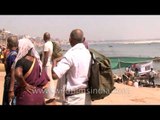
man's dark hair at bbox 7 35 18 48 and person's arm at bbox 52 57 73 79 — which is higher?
man's dark hair at bbox 7 35 18 48

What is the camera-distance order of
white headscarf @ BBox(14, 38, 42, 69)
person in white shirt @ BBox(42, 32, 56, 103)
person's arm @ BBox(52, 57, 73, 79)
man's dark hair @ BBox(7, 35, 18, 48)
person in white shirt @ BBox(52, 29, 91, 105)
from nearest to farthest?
person's arm @ BBox(52, 57, 73, 79), person in white shirt @ BBox(52, 29, 91, 105), white headscarf @ BBox(14, 38, 42, 69), man's dark hair @ BBox(7, 35, 18, 48), person in white shirt @ BBox(42, 32, 56, 103)

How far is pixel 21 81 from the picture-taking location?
4449 millimetres

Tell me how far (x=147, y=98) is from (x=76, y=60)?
5435 millimetres

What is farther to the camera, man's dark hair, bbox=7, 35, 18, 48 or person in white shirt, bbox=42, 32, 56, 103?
person in white shirt, bbox=42, 32, 56, 103

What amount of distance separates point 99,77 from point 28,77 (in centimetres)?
86

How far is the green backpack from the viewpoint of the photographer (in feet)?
14.2

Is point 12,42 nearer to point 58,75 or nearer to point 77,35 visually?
point 77,35

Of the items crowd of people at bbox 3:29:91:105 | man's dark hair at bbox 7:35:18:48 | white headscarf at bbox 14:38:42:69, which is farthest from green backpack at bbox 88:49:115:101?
man's dark hair at bbox 7:35:18:48

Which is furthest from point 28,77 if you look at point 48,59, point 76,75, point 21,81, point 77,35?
point 48,59

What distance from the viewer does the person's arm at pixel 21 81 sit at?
4.42 meters

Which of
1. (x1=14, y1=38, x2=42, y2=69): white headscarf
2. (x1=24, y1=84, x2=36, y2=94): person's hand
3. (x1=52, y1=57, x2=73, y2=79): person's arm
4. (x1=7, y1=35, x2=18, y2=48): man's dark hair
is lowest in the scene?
(x1=24, y1=84, x2=36, y2=94): person's hand

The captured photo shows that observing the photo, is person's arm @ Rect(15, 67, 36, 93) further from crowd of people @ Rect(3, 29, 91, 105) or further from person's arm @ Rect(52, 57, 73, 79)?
person's arm @ Rect(52, 57, 73, 79)
